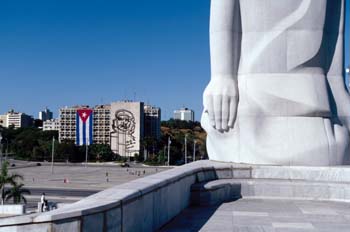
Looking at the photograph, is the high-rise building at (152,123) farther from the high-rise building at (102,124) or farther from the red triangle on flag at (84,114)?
the red triangle on flag at (84,114)

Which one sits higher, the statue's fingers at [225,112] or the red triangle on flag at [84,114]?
the red triangle on flag at [84,114]

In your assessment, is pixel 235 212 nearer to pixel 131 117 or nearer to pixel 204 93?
pixel 204 93

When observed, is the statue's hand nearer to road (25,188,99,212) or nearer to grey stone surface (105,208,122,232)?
grey stone surface (105,208,122,232)

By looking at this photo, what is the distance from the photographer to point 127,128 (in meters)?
113

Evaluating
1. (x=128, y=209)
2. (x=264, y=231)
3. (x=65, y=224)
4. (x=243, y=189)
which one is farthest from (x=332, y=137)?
(x=65, y=224)

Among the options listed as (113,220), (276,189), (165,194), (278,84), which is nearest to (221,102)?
(278,84)

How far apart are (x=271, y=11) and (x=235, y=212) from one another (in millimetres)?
4582

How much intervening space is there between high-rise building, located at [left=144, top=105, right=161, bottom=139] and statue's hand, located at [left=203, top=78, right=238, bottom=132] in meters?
113

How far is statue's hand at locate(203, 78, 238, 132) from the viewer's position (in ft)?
31.8

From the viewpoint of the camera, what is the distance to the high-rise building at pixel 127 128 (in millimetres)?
112375

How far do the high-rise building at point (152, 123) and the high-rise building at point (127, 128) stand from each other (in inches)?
338

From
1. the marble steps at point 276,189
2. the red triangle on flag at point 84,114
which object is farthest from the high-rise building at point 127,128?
the marble steps at point 276,189

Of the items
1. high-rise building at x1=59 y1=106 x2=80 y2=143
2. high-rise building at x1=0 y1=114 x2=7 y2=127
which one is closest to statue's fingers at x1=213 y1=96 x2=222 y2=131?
high-rise building at x1=59 y1=106 x2=80 y2=143

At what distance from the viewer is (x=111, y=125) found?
116 m
